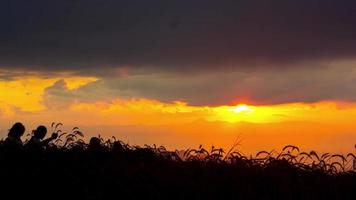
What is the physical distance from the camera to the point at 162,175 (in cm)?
874

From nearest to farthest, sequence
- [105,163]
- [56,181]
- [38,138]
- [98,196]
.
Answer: [98,196] < [56,181] < [105,163] < [38,138]

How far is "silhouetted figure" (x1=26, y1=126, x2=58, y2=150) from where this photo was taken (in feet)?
33.3

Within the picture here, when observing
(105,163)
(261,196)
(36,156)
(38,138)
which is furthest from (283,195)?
(38,138)

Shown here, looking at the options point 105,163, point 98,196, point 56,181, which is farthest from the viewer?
point 105,163

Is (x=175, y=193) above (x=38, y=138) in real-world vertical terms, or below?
→ below

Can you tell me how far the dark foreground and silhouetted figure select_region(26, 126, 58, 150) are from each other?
0.69 feet

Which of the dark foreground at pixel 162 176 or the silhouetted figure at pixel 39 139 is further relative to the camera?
the silhouetted figure at pixel 39 139

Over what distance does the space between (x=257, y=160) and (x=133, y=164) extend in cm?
204

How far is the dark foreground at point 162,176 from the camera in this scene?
838 centimetres

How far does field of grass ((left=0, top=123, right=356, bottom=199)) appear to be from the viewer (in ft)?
27.5

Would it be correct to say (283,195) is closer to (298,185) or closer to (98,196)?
(298,185)

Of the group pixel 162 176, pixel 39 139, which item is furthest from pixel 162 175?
pixel 39 139

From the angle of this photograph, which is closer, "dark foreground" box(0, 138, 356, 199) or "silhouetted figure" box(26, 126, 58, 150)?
"dark foreground" box(0, 138, 356, 199)

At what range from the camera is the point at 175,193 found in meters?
8.34
